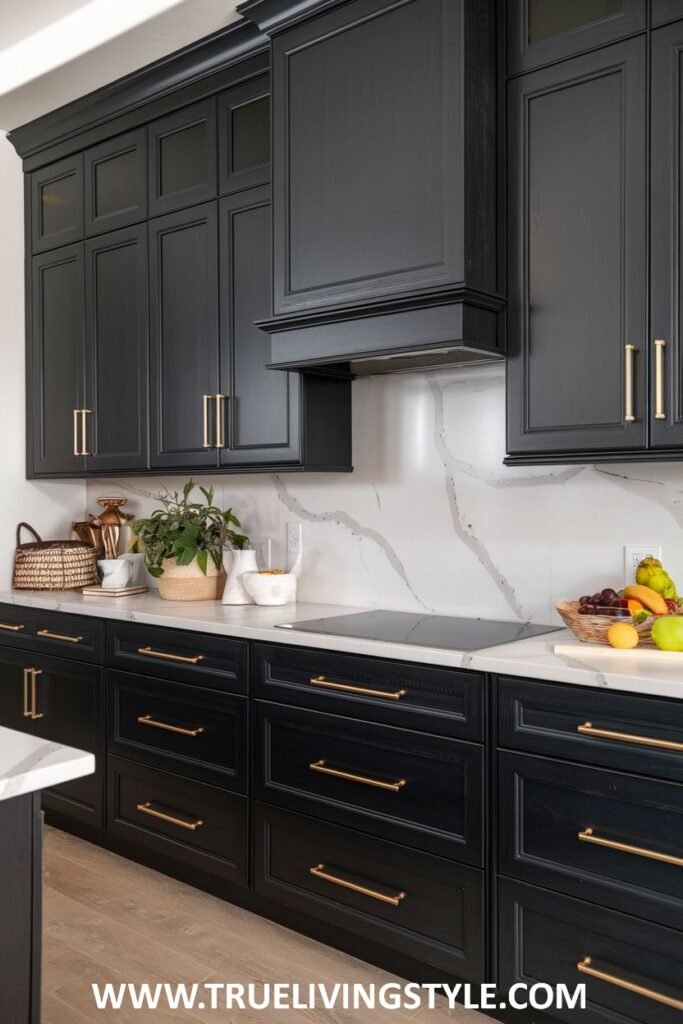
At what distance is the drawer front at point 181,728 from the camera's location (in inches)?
110

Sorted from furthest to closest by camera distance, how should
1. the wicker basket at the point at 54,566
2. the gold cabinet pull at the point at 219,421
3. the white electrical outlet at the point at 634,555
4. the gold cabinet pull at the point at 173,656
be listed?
the wicker basket at the point at 54,566, the gold cabinet pull at the point at 219,421, the gold cabinet pull at the point at 173,656, the white electrical outlet at the point at 634,555

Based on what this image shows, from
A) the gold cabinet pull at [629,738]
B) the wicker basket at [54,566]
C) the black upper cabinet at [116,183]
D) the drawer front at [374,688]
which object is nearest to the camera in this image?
the gold cabinet pull at [629,738]

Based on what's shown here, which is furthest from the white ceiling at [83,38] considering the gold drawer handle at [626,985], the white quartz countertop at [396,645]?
the gold drawer handle at [626,985]

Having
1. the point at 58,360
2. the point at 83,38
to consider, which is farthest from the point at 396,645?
the point at 83,38

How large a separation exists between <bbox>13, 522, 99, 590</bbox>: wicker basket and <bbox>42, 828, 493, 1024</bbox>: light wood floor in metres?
1.15

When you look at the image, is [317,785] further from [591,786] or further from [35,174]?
[35,174]

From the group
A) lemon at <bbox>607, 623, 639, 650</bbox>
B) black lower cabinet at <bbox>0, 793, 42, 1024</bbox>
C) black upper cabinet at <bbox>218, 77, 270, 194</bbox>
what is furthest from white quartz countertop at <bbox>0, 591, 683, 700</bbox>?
black lower cabinet at <bbox>0, 793, 42, 1024</bbox>

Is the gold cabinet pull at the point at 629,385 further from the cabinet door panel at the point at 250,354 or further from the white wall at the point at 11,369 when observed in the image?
the white wall at the point at 11,369

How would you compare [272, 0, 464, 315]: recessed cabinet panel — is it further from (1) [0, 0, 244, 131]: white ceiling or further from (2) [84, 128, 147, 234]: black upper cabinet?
(2) [84, 128, 147, 234]: black upper cabinet

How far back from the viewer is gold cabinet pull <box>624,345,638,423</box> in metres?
2.18

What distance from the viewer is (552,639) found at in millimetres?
2424

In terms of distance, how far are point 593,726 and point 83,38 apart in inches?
112

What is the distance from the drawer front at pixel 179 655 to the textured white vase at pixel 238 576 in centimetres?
31

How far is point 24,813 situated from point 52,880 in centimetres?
204
